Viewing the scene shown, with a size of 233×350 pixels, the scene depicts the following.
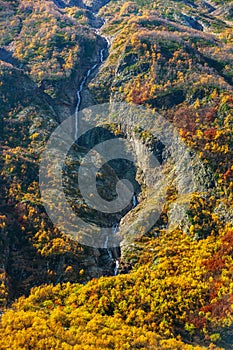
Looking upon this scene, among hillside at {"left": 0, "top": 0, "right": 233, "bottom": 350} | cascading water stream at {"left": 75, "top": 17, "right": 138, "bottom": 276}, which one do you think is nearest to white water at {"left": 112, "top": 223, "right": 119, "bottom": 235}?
cascading water stream at {"left": 75, "top": 17, "right": 138, "bottom": 276}

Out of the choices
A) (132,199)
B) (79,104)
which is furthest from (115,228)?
(79,104)

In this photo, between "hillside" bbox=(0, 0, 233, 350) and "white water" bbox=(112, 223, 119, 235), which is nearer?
"hillside" bbox=(0, 0, 233, 350)

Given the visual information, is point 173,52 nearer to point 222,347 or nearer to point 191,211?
point 191,211

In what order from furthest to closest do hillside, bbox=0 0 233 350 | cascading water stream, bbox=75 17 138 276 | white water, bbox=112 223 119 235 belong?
white water, bbox=112 223 119 235
cascading water stream, bbox=75 17 138 276
hillside, bbox=0 0 233 350

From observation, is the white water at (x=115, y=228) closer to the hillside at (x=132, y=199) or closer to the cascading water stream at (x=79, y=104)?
the cascading water stream at (x=79, y=104)

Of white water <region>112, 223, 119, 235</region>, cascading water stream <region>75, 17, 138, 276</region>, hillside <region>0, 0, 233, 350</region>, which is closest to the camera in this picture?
hillside <region>0, 0, 233, 350</region>

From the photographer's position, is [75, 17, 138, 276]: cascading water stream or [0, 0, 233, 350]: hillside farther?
[75, 17, 138, 276]: cascading water stream

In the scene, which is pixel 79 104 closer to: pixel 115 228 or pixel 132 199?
pixel 132 199

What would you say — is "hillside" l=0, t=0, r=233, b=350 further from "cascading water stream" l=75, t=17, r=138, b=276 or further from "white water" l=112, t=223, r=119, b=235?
"white water" l=112, t=223, r=119, b=235

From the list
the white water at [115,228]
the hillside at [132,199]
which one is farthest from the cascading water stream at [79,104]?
the hillside at [132,199]
